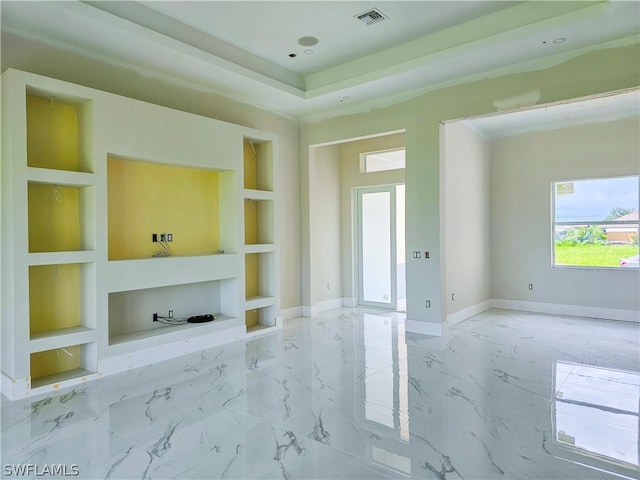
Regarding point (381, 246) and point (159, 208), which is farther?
point (381, 246)

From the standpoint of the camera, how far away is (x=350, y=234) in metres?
7.45

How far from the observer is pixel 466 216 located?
6488 millimetres

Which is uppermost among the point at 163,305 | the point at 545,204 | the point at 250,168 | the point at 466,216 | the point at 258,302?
the point at 250,168

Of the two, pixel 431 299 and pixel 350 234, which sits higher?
pixel 350 234

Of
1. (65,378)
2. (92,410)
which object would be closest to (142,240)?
(65,378)

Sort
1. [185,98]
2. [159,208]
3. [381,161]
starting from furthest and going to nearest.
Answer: [381,161]
[185,98]
[159,208]

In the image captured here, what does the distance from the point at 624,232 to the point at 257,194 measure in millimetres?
5766

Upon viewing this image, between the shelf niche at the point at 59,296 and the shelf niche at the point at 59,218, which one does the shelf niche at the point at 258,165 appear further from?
the shelf niche at the point at 59,296

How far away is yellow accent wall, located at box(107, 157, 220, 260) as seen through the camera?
4.30m

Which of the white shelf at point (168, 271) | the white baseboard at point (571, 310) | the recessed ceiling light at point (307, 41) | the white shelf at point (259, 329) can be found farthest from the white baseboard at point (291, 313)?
the recessed ceiling light at point (307, 41)

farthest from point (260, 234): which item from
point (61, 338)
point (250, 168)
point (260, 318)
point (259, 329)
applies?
point (61, 338)

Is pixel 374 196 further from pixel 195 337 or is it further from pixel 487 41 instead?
pixel 195 337

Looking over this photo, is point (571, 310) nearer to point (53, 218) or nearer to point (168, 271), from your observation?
point (168, 271)

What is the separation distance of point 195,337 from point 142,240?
50.6 inches
